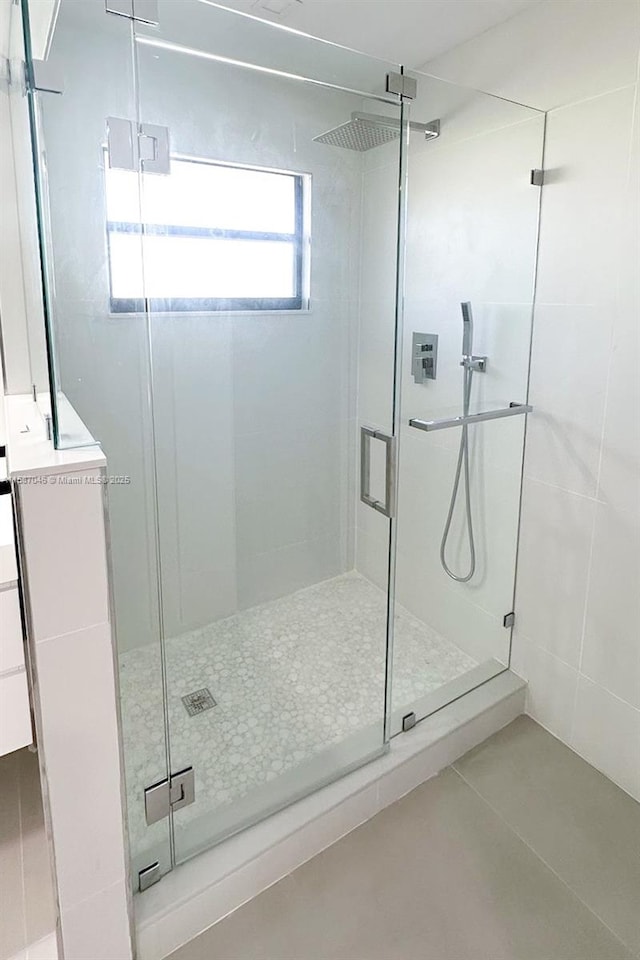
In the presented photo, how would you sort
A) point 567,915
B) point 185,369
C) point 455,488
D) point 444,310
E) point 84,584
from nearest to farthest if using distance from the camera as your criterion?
1. point 84,584
2. point 567,915
3. point 185,369
4. point 444,310
5. point 455,488

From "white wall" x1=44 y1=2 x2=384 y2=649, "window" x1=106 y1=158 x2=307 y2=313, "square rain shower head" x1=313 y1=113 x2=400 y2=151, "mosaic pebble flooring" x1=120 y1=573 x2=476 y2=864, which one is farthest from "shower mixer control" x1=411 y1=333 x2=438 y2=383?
"mosaic pebble flooring" x1=120 y1=573 x2=476 y2=864

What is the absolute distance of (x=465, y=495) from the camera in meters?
2.23

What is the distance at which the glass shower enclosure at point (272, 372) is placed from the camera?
1.51m

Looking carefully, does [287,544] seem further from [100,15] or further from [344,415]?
[100,15]

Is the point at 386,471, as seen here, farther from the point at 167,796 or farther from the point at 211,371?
the point at 167,796

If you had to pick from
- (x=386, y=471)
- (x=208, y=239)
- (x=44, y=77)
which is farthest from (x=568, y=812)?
(x=44, y=77)

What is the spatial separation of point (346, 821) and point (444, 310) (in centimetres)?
165

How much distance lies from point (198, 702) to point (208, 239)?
1.45 m

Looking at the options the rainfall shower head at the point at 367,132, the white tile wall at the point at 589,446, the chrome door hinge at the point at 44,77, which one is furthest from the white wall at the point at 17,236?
the white tile wall at the point at 589,446

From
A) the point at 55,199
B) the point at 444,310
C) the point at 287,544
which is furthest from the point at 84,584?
the point at 444,310

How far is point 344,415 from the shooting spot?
2.32m

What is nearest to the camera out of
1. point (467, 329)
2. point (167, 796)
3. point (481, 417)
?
point (167, 796)

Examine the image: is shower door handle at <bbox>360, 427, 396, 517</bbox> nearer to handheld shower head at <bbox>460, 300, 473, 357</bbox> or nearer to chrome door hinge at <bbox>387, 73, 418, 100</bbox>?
handheld shower head at <bbox>460, 300, 473, 357</bbox>

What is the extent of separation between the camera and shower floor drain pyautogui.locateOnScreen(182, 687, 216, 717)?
1853 millimetres
